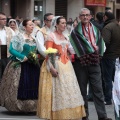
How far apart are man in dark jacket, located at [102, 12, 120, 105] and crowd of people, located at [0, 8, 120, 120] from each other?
4.33ft

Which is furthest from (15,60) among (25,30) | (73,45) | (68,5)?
(68,5)

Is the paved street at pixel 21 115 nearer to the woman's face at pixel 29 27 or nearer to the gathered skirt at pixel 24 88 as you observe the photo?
the gathered skirt at pixel 24 88

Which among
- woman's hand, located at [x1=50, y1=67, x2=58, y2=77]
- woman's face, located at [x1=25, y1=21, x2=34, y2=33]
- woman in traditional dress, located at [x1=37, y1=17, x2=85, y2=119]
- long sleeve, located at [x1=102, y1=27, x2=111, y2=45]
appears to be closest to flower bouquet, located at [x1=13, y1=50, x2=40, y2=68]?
woman's face, located at [x1=25, y1=21, x2=34, y2=33]

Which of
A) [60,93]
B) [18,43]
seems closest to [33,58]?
[18,43]

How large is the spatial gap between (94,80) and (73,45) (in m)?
0.67

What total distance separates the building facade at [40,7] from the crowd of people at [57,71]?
19.2m

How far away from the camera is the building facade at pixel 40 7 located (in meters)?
30.0

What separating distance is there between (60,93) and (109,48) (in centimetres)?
302

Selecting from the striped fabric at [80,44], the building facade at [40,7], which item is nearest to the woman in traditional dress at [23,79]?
the striped fabric at [80,44]

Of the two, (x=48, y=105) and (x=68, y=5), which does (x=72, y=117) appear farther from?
(x=68, y=5)

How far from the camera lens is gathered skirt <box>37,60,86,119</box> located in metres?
8.84

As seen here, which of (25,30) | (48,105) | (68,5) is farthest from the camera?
(68,5)

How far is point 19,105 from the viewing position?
10.5 meters

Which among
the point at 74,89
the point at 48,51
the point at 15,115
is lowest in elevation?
the point at 15,115
